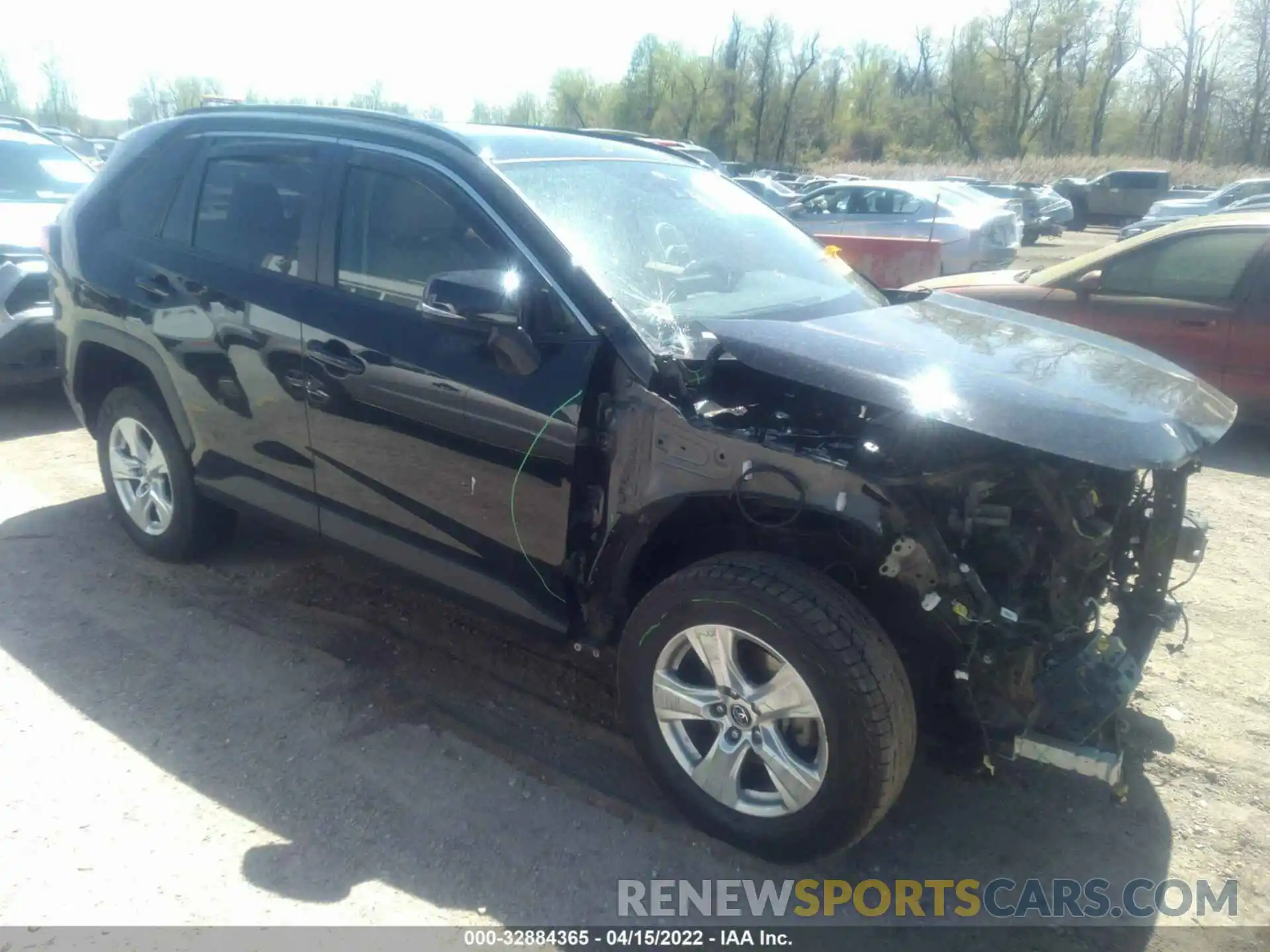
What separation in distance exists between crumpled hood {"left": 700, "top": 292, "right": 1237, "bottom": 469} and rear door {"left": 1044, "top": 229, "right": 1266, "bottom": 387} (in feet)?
12.3

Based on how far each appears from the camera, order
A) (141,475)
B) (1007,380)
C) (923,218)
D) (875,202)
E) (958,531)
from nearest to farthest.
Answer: (958,531), (1007,380), (141,475), (923,218), (875,202)

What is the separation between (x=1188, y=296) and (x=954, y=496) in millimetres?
5213

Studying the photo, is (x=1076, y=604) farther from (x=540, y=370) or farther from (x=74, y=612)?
(x=74, y=612)

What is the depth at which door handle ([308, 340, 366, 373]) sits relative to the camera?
3.50 metres

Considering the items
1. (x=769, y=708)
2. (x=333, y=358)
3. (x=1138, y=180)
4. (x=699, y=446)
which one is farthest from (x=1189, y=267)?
(x=1138, y=180)

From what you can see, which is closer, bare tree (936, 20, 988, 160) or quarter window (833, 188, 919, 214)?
quarter window (833, 188, 919, 214)

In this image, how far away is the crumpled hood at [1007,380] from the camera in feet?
8.52

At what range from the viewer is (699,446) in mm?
2865

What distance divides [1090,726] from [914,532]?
2.53 ft

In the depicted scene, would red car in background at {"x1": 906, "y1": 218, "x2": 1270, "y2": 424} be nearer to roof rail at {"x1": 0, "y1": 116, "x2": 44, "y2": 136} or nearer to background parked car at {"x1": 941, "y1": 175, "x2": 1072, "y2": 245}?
roof rail at {"x1": 0, "y1": 116, "x2": 44, "y2": 136}

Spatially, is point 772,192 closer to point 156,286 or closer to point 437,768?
point 156,286

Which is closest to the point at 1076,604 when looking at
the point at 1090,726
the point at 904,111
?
the point at 1090,726

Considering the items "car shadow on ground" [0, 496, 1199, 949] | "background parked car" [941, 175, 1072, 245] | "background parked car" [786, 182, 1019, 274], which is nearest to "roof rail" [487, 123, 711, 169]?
"car shadow on ground" [0, 496, 1199, 949]

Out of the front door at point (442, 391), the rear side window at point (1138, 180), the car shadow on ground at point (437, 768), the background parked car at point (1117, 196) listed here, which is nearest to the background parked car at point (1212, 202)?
the background parked car at point (1117, 196)
